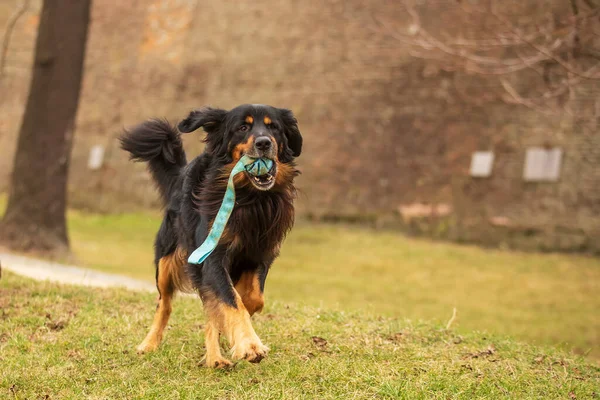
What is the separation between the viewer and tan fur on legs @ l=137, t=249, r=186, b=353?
5555 millimetres

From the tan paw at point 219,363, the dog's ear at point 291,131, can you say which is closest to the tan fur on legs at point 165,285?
the tan paw at point 219,363

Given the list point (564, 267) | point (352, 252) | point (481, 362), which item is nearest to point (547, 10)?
point (564, 267)

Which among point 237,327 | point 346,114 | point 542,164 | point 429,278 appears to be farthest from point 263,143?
point 346,114

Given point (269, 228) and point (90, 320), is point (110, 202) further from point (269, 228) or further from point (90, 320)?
point (269, 228)

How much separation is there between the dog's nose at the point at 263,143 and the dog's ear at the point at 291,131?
49 cm

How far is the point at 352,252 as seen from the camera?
1597 centimetres

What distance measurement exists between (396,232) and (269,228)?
12.3 metres

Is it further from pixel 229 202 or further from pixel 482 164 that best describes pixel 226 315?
pixel 482 164

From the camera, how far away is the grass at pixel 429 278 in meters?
11.8

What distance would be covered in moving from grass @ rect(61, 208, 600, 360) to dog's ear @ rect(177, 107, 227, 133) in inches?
226

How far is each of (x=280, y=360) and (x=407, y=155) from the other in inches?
492

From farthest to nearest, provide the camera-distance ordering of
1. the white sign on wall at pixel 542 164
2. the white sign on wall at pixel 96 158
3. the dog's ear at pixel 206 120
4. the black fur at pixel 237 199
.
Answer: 1. the white sign on wall at pixel 96 158
2. the white sign on wall at pixel 542 164
3. the dog's ear at pixel 206 120
4. the black fur at pixel 237 199

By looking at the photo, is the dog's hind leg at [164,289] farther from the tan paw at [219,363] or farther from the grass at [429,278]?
the grass at [429,278]

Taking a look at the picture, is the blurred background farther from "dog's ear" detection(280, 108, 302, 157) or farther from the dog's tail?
"dog's ear" detection(280, 108, 302, 157)
